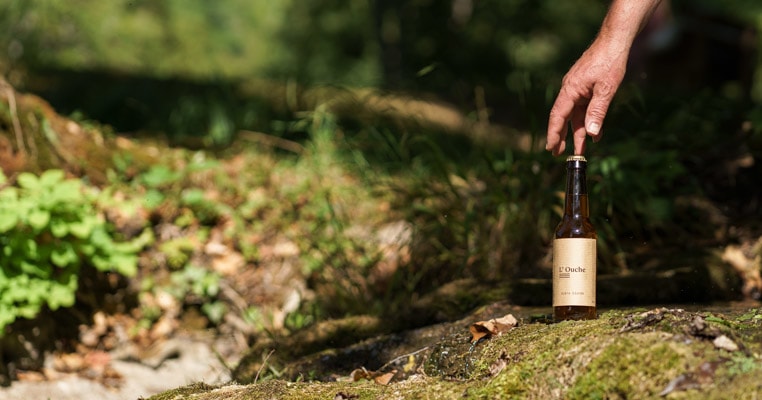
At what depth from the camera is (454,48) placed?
18.1 m

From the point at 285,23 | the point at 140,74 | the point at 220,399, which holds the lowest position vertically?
the point at 220,399

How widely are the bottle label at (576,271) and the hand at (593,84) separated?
1.11 feet

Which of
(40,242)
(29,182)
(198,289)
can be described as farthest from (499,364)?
(198,289)

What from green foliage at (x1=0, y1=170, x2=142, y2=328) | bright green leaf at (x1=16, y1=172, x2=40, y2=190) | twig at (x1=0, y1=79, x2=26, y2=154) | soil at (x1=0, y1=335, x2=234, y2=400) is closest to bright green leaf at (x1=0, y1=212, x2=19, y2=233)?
green foliage at (x1=0, y1=170, x2=142, y2=328)

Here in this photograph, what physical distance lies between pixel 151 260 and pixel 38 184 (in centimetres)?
111

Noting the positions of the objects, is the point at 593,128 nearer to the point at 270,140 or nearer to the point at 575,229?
the point at 575,229

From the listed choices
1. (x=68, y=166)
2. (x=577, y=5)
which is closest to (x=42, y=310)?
→ (x=68, y=166)

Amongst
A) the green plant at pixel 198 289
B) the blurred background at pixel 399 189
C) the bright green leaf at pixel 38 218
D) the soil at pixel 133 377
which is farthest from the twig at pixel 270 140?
the bright green leaf at pixel 38 218

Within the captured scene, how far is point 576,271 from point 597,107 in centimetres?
49

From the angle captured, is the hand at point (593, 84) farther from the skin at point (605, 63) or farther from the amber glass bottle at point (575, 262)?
the amber glass bottle at point (575, 262)

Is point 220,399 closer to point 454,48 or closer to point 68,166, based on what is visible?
point 68,166

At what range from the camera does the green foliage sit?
3613 mm

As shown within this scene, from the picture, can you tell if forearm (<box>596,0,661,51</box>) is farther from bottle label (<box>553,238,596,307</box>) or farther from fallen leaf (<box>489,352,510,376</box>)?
fallen leaf (<box>489,352,510,376</box>)

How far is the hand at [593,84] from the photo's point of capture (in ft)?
7.65
